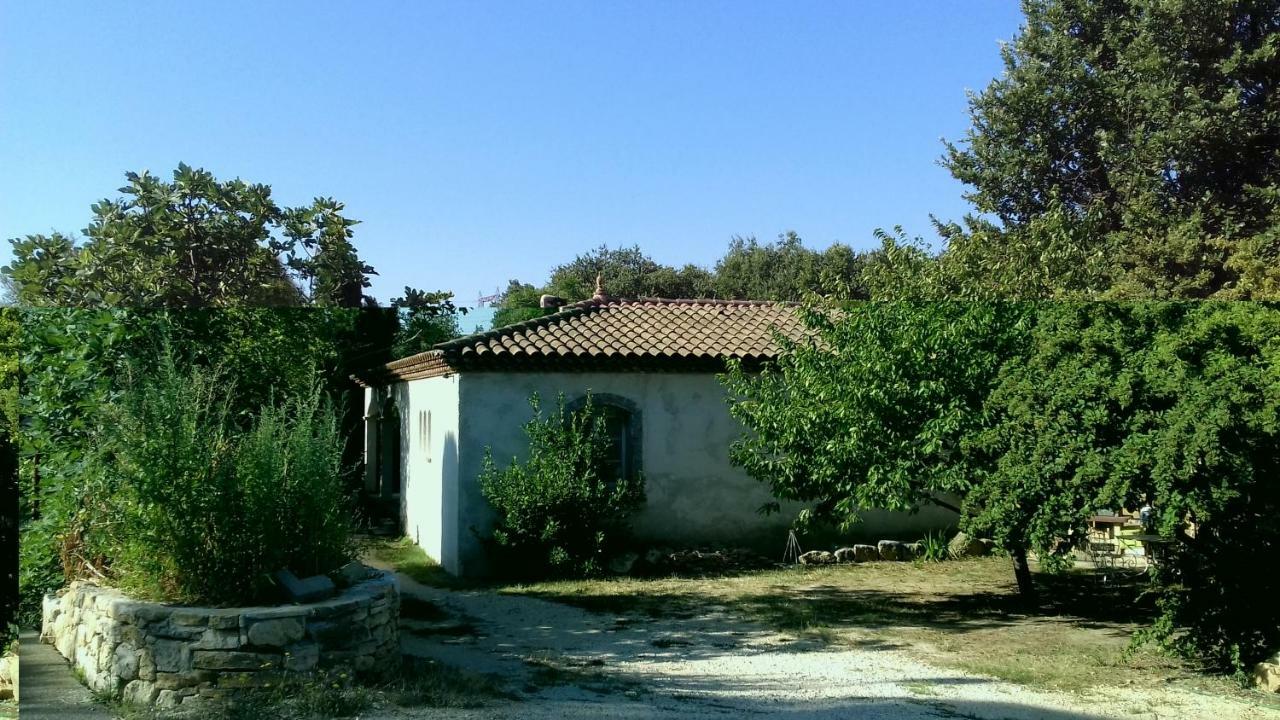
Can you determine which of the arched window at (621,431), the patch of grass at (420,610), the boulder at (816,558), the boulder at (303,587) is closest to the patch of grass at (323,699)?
the boulder at (303,587)

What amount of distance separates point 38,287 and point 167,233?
104 cm

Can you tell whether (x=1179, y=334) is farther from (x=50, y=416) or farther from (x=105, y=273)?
(x=50, y=416)

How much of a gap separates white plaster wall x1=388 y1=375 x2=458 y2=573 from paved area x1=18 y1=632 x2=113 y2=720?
5.82m

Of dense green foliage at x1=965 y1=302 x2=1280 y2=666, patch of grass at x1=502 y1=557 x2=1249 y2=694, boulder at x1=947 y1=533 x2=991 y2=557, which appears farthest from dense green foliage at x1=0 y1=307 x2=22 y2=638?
boulder at x1=947 y1=533 x2=991 y2=557

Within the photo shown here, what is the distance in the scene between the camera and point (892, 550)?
564 inches

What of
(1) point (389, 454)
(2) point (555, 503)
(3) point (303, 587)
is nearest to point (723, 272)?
(1) point (389, 454)

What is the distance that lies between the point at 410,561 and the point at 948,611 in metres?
7.93

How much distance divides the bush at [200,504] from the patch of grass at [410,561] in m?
4.34

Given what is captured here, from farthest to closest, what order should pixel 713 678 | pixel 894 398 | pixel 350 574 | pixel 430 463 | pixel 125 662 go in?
pixel 430 463 < pixel 894 398 < pixel 350 574 < pixel 713 678 < pixel 125 662

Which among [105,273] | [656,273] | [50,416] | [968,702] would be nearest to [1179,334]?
[968,702]

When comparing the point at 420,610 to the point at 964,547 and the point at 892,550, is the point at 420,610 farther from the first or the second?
the point at 964,547

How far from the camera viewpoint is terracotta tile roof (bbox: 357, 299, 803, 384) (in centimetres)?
1303

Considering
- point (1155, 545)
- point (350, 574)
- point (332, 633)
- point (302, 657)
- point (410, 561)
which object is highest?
point (350, 574)

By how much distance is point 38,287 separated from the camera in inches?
291
